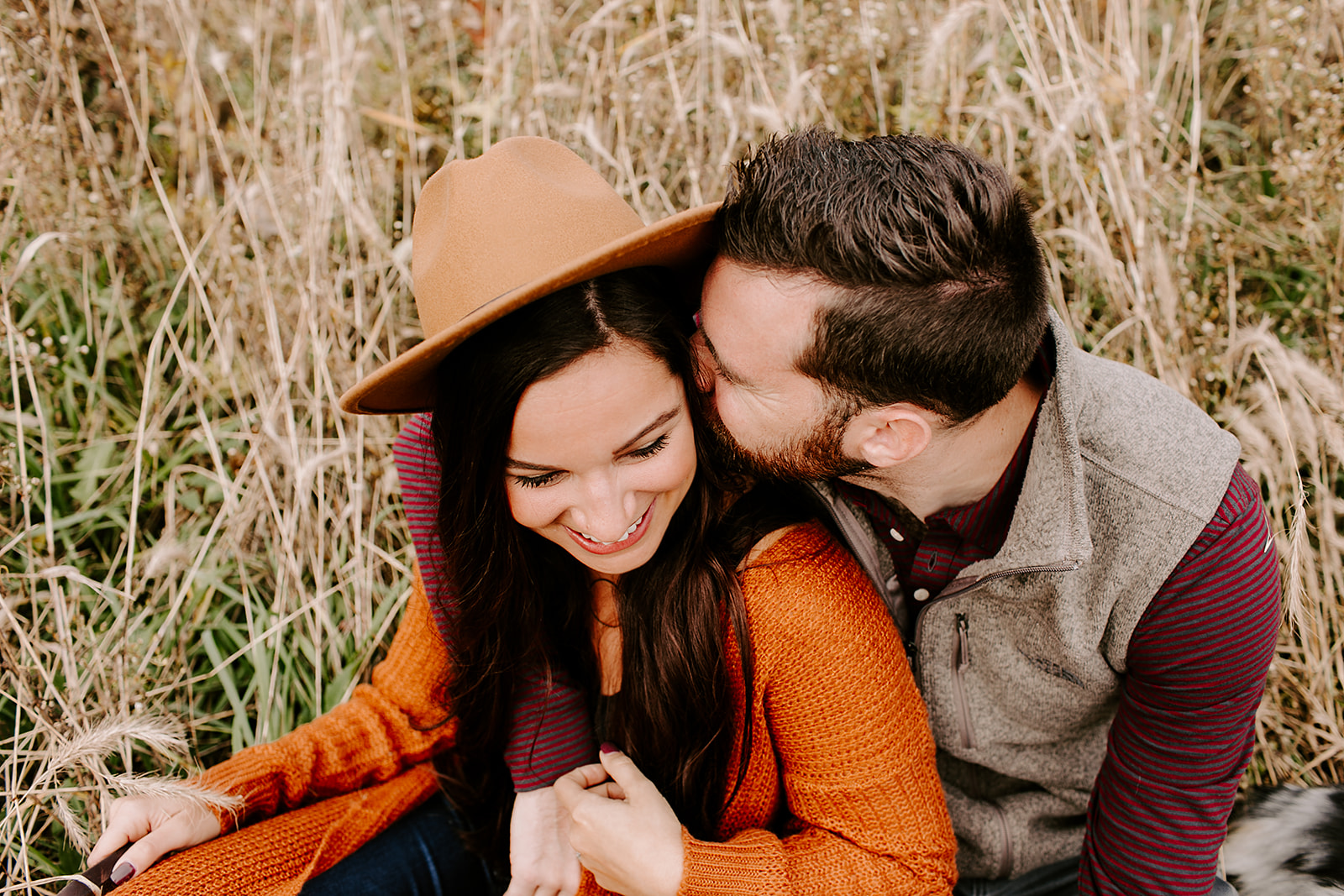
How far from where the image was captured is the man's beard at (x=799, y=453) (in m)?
1.76

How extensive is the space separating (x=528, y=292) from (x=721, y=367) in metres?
0.49

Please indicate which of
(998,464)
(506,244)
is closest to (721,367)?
(506,244)

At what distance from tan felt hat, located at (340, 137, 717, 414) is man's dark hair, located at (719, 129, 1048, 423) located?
0.51 feet

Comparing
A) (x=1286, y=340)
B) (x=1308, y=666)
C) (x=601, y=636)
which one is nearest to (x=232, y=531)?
(x=601, y=636)

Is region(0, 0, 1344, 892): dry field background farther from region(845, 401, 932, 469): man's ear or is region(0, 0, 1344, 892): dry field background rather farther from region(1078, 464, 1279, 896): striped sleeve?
region(845, 401, 932, 469): man's ear

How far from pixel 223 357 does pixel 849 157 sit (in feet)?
6.48

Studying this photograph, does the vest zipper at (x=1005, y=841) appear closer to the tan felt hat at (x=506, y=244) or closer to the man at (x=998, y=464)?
the man at (x=998, y=464)

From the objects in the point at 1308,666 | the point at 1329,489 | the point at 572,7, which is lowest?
the point at 1308,666

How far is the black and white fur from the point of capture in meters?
2.04

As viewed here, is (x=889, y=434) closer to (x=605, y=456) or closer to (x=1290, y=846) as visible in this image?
(x=605, y=456)

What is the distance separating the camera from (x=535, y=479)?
1679mm

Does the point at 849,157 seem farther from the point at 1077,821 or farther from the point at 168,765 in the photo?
the point at 168,765

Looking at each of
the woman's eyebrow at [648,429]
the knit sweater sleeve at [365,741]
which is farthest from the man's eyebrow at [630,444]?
the knit sweater sleeve at [365,741]

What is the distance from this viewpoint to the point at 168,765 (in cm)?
231
